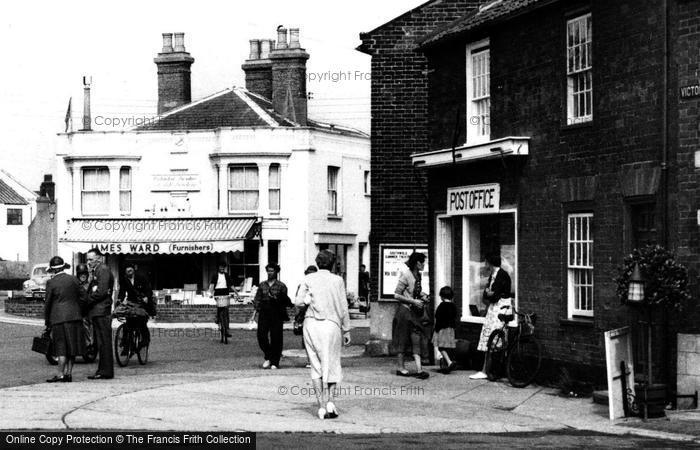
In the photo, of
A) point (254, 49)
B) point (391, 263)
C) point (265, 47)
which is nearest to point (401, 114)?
point (391, 263)

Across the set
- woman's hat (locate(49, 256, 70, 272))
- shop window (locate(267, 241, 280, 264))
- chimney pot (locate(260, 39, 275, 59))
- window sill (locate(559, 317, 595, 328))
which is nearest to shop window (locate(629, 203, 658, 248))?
window sill (locate(559, 317, 595, 328))

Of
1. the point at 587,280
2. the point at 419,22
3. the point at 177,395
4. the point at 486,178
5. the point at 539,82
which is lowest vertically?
the point at 177,395

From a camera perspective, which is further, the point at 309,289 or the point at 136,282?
the point at 136,282

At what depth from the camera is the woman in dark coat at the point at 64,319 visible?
1942cm

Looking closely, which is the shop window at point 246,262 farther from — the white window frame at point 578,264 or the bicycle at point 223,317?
the white window frame at point 578,264

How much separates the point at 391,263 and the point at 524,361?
287 inches

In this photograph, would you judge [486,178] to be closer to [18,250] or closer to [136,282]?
[136,282]

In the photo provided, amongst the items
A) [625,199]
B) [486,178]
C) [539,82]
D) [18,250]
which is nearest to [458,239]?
[486,178]

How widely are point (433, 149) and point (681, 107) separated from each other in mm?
7433

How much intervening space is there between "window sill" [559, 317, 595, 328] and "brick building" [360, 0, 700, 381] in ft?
0.06

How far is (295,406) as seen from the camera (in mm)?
16344

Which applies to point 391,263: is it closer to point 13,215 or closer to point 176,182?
point 176,182

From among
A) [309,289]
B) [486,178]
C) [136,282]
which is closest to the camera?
[309,289]

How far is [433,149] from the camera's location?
76.3ft
